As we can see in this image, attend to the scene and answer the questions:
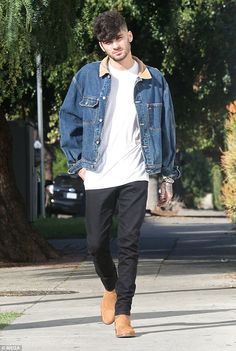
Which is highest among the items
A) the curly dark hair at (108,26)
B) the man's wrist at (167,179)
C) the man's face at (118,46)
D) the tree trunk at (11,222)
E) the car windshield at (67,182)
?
the curly dark hair at (108,26)

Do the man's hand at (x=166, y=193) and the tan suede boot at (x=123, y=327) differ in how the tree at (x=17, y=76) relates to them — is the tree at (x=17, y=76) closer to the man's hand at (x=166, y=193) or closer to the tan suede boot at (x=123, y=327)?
the man's hand at (x=166, y=193)

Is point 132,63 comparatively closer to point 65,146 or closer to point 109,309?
point 65,146

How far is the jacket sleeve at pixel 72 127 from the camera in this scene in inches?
303

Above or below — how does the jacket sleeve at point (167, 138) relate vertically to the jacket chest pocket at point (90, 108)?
below

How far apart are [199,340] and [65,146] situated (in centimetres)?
156

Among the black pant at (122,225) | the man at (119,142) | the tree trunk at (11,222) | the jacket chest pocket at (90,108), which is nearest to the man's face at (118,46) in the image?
the man at (119,142)

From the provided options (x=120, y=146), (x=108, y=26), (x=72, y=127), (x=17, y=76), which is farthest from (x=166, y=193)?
(x=17, y=76)

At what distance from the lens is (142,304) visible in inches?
376

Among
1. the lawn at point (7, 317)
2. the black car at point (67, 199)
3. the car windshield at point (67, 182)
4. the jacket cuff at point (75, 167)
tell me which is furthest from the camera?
the car windshield at point (67, 182)

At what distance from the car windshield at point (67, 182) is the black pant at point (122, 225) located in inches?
1207

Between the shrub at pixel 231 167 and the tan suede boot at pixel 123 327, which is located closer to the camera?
the tan suede boot at pixel 123 327

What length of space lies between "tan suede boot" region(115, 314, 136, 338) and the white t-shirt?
2.85 feet

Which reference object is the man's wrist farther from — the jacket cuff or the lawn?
the lawn

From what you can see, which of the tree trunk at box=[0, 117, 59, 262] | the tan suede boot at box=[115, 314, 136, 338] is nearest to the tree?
the tree trunk at box=[0, 117, 59, 262]
